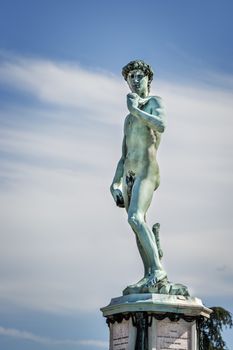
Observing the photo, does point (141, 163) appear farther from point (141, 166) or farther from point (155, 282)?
point (155, 282)

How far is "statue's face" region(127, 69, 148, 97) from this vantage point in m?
16.4

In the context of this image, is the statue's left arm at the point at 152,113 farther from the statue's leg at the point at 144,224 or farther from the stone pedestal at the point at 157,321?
the stone pedestal at the point at 157,321

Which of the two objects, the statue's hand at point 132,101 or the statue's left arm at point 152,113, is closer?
the statue's left arm at point 152,113

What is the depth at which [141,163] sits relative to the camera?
15.9 metres

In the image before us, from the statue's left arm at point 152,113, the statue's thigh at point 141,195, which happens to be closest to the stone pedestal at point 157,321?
the statue's thigh at point 141,195

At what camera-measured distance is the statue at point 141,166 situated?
1535cm

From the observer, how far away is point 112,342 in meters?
15.4

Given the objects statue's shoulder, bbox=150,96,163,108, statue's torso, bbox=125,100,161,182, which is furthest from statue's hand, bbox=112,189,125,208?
statue's shoulder, bbox=150,96,163,108

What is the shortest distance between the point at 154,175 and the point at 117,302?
234 centimetres

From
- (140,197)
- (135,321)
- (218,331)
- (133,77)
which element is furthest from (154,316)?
(218,331)

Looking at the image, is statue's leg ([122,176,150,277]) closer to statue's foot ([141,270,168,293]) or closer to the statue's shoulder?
statue's foot ([141,270,168,293])

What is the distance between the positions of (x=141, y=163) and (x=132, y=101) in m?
1.09

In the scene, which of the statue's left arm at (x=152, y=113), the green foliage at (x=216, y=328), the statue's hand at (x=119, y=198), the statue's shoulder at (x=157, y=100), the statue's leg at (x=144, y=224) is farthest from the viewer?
the green foliage at (x=216, y=328)

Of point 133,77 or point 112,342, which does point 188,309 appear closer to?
point 112,342
